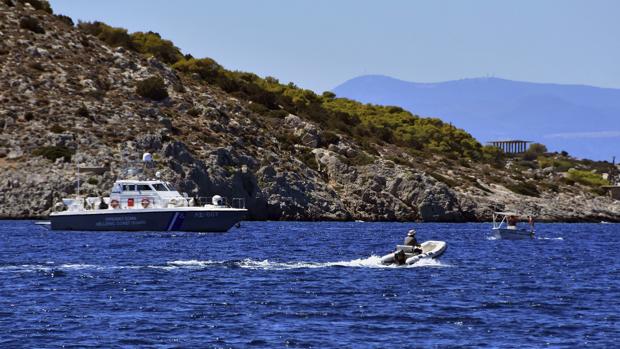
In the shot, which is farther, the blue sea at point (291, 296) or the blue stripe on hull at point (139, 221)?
the blue stripe on hull at point (139, 221)

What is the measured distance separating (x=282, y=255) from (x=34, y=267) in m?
15.5

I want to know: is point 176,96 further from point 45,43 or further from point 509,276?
point 509,276

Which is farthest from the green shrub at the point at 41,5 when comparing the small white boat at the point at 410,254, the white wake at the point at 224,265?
the small white boat at the point at 410,254

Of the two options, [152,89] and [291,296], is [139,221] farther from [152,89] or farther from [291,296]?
[152,89]

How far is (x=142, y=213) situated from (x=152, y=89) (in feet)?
154

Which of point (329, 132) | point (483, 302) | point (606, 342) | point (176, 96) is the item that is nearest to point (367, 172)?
point (329, 132)

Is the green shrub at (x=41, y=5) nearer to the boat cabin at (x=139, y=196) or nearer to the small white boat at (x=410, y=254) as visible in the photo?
the boat cabin at (x=139, y=196)

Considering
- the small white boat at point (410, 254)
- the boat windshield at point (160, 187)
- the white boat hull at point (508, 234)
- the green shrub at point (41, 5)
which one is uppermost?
the green shrub at point (41, 5)

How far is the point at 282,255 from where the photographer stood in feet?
205

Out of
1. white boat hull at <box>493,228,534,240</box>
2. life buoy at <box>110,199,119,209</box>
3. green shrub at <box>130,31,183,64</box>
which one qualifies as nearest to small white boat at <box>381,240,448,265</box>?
white boat hull at <box>493,228,534,240</box>

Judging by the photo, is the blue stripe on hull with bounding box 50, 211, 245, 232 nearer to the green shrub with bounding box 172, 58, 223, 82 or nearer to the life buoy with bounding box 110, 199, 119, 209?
the life buoy with bounding box 110, 199, 119, 209

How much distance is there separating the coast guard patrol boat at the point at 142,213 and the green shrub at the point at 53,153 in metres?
22.0

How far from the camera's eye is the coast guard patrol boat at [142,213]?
267 feet

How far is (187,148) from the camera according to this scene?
11294cm
